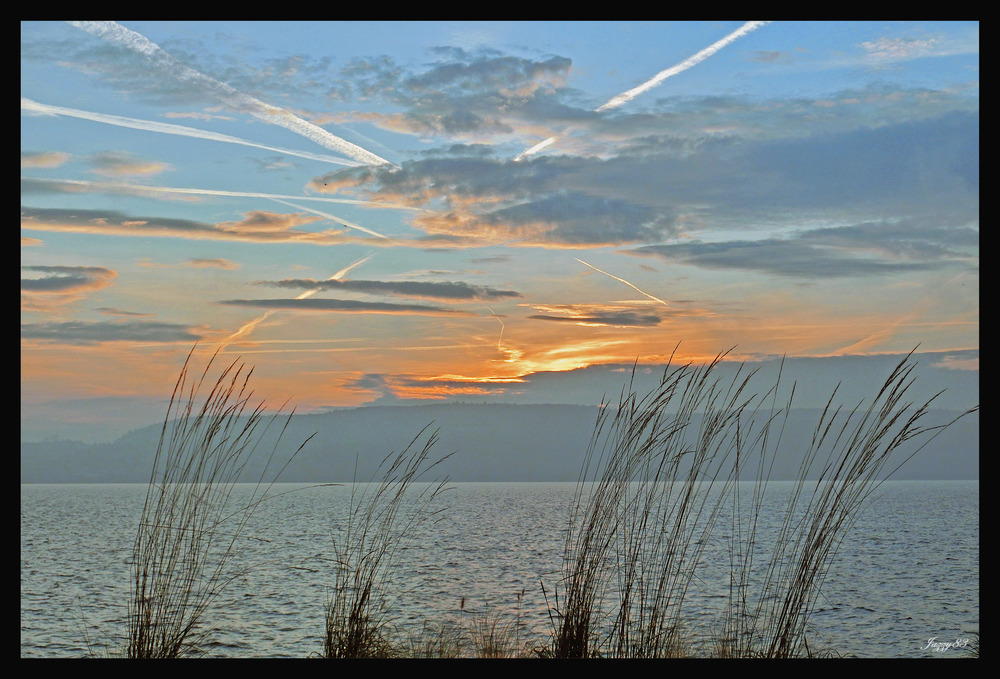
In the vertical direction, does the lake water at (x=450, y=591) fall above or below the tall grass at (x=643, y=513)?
below

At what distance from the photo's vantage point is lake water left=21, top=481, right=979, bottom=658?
8602 mm

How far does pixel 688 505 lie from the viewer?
321 cm

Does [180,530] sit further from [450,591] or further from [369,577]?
[450,591]

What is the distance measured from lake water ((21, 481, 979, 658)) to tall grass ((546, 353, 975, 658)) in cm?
32

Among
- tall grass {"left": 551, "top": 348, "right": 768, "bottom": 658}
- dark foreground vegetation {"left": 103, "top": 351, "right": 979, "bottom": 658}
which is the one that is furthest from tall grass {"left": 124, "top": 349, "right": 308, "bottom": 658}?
tall grass {"left": 551, "top": 348, "right": 768, "bottom": 658}

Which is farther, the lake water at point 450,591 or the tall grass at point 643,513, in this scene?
the lake water at point 450,591

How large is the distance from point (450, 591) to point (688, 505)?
11.5 meters

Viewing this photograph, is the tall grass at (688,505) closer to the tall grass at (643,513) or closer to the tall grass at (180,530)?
the tall grass at (643,513)

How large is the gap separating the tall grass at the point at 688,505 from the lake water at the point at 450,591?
1.06 ft

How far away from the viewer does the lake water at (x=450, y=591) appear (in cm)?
860

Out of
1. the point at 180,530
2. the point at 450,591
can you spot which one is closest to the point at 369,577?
the point at 180,530

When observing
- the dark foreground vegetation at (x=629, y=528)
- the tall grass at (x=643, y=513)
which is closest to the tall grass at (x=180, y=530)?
the dark foreground vegetation at (x=629, y=528)

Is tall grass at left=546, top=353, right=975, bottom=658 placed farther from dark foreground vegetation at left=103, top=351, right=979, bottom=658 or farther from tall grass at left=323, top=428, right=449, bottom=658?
tall grass at left=323, top=428, right=449, bottom=658
